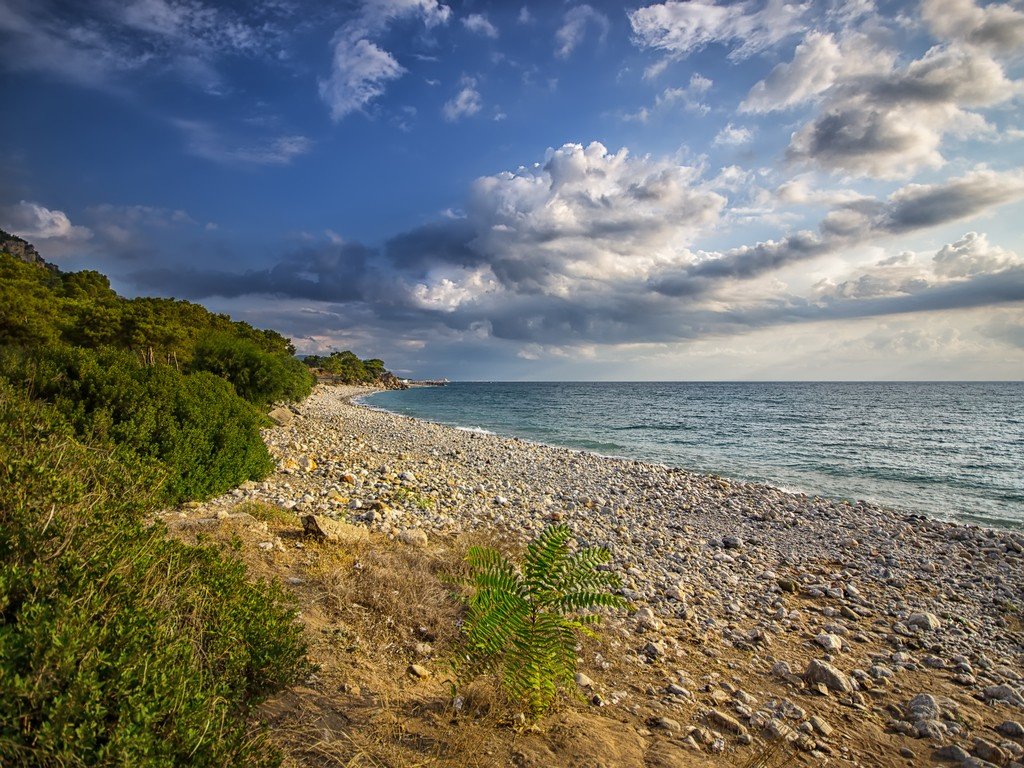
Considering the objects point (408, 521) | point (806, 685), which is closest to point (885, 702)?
point (806, 685)

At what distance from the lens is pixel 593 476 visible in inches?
833

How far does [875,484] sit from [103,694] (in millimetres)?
27547

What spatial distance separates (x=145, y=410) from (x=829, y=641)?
12.6m

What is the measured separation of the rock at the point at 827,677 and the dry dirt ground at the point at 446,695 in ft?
1.12

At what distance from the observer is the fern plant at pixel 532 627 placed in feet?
13.5

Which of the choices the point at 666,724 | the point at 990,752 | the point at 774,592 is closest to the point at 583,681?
the point at 666,724

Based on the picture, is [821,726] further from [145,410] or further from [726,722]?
[145,410]

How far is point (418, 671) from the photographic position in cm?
495

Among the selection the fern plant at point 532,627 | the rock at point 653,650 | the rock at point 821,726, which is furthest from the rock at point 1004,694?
the fern plant at point 532,627

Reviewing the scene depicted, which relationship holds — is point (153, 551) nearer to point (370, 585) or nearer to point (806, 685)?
point (370, 585)

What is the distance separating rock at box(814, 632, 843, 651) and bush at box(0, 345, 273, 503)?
10887 millimetres


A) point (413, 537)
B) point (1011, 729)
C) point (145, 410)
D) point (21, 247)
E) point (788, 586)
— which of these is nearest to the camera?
point (1011, 729)

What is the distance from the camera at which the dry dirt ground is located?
370cm

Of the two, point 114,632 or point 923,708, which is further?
point 923,708
